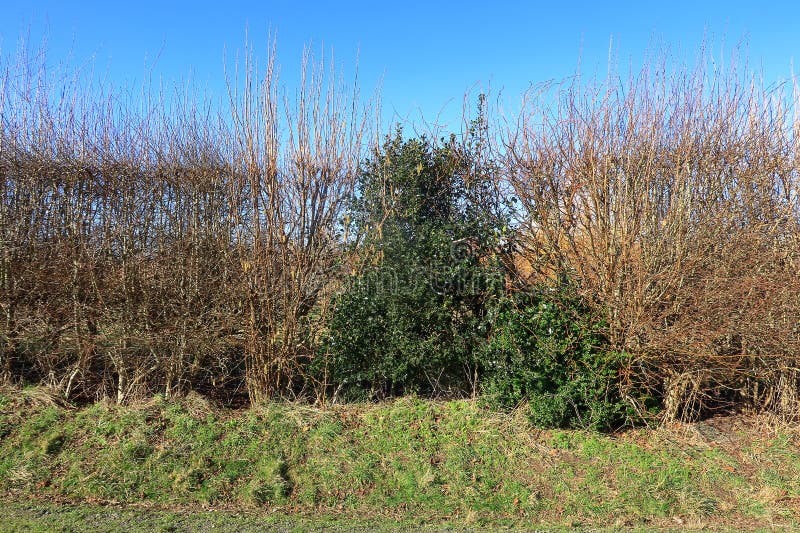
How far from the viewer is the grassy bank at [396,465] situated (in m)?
4.41

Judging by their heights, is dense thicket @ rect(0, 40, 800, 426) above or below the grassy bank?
above

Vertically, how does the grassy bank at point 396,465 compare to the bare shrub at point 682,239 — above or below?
below

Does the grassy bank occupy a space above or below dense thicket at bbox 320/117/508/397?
below

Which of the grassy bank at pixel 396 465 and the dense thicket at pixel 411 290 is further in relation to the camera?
the dense thicket at pixel 411 290

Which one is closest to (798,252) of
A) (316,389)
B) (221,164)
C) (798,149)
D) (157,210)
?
(798,149)

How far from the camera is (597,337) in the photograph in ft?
18.2

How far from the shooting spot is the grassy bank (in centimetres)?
441

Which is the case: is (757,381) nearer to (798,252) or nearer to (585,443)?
(798,252)

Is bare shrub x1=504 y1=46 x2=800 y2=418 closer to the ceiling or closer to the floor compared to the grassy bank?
closer to the ceiling

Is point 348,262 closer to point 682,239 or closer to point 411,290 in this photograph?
point 411,290

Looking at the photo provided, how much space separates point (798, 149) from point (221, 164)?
6.57 meters

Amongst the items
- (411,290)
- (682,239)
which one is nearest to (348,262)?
(411,290)

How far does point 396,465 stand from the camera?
492 centimetres

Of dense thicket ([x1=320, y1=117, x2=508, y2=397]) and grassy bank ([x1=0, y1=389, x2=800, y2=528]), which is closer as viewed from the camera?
grassy bank ([x1=0, y1=389, x2=800, y2=528])
